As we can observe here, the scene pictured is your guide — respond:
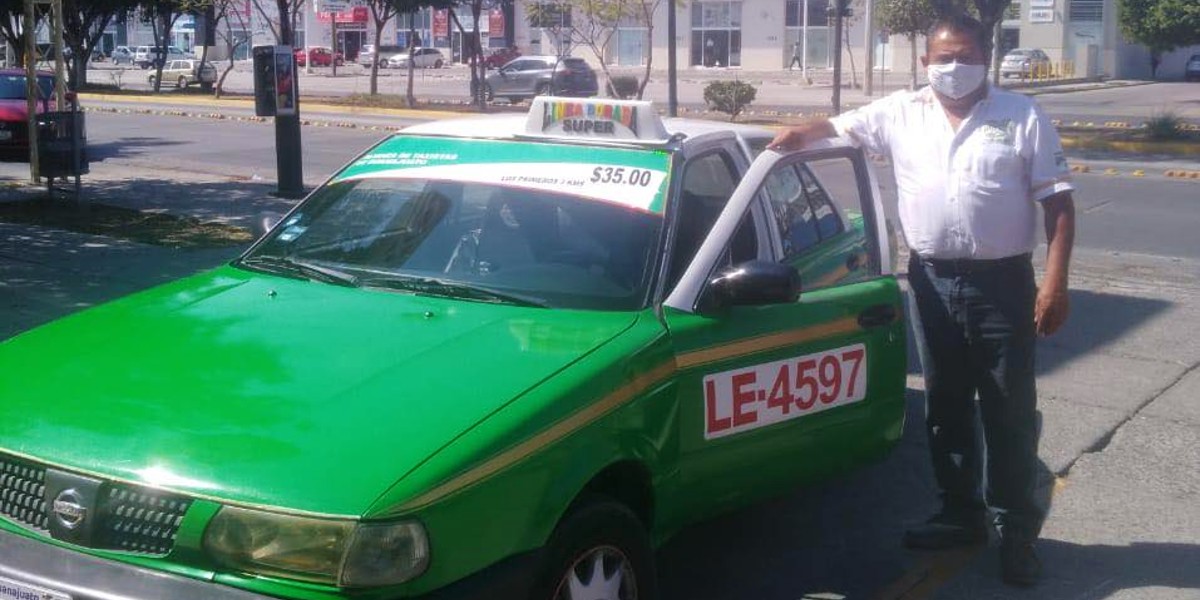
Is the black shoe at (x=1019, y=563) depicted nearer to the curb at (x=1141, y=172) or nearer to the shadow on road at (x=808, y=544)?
the shadow on road at (x=808, y=544)

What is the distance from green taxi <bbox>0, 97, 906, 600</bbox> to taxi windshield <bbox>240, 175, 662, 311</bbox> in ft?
0.03

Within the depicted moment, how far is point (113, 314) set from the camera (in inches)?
176

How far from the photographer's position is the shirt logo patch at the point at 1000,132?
475 centimetres

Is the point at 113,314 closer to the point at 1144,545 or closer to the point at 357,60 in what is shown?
the point at 1144,545

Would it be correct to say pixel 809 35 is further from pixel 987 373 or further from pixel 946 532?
pixel 987 373

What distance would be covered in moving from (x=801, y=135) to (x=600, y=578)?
1934 mm

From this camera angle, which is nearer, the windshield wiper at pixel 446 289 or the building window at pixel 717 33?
the windshield wiper at pixel 446 289

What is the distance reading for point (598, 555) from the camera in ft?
12.4

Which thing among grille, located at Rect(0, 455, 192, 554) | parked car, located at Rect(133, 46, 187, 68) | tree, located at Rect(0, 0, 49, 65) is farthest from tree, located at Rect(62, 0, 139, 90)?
grille, located at Rect(0, 455, 192, 554)

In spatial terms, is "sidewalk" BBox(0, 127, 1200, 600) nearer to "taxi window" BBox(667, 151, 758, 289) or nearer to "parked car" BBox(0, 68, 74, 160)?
"taxi window" BBox(667, 151, 758, 289)

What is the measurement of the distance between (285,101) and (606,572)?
45.2 ft

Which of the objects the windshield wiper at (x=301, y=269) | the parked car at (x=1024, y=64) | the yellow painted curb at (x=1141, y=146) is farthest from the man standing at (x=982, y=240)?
the parked car at (x=1024, y=64)

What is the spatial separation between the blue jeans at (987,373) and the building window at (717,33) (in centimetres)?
6950

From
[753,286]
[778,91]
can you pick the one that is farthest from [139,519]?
[778,91]
